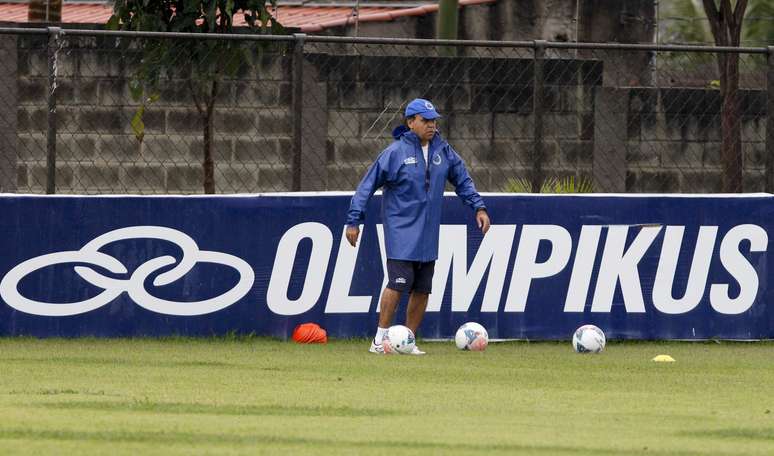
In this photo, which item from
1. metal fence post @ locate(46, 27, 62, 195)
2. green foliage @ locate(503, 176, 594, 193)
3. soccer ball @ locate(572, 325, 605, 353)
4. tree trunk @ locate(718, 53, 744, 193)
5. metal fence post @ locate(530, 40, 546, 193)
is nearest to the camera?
soccer ball @ locate(572, 325, 605, 353)

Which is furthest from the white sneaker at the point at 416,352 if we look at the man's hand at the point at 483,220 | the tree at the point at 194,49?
the tree at the point at 194,49

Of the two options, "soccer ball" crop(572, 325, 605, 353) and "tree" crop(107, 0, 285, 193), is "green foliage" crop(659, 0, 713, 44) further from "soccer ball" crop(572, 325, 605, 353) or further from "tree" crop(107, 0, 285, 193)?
"soccer ball" crop(572, 325, 605, 353)

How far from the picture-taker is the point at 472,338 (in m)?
12.6

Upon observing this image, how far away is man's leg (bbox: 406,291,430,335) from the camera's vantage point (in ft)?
41.6

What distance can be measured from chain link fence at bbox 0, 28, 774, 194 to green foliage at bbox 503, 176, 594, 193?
0.03 metres

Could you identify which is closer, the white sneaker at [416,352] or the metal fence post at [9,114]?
the white sneaker at [416,352]

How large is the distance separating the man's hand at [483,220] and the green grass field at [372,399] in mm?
941

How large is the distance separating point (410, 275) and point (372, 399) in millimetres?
3314

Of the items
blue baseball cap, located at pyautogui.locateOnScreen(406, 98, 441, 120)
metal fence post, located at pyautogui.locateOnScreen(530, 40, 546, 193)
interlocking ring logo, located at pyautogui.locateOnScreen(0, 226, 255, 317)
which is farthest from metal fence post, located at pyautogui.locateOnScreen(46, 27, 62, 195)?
metal fence post, located at pyautogui.locateOnScreen(530, 40, 546, 193)

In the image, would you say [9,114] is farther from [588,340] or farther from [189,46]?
[588,340]

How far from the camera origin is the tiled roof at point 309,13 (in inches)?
909

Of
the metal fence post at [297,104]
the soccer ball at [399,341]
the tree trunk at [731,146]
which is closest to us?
the soccer ball at [399,341]

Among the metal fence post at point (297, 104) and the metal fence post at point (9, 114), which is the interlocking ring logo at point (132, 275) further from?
the metal fence post at point (9, 114)

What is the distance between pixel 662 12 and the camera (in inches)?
1325
